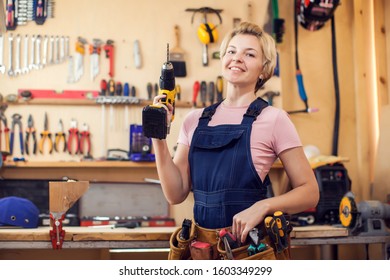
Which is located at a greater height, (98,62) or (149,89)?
(98,62)

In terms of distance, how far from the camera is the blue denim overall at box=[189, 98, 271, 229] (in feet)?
3.74

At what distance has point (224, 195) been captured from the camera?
1140 mm

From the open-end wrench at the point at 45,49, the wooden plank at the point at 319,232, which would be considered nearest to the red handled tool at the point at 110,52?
the open-end wrench at the point at 45,49

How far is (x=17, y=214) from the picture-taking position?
6.33 ft

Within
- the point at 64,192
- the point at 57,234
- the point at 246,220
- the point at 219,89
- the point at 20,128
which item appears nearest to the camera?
the point at 246,220

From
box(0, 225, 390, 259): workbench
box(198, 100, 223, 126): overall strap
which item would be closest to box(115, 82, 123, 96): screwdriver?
box(0, 225, 390, 259): workbench

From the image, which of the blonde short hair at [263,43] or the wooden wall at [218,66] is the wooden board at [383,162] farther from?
the blonde short hair at [263,43]

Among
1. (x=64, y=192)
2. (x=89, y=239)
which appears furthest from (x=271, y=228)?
(x=89, y=239)

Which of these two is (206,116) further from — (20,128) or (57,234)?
(20,128)

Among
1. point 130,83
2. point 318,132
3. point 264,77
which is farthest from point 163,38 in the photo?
point 264,77

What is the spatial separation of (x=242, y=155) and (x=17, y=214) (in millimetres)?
1161

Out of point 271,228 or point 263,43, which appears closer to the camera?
point 271,228

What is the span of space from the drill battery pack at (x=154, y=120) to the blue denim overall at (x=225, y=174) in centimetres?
13

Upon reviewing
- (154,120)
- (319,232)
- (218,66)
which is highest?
(218,66)
